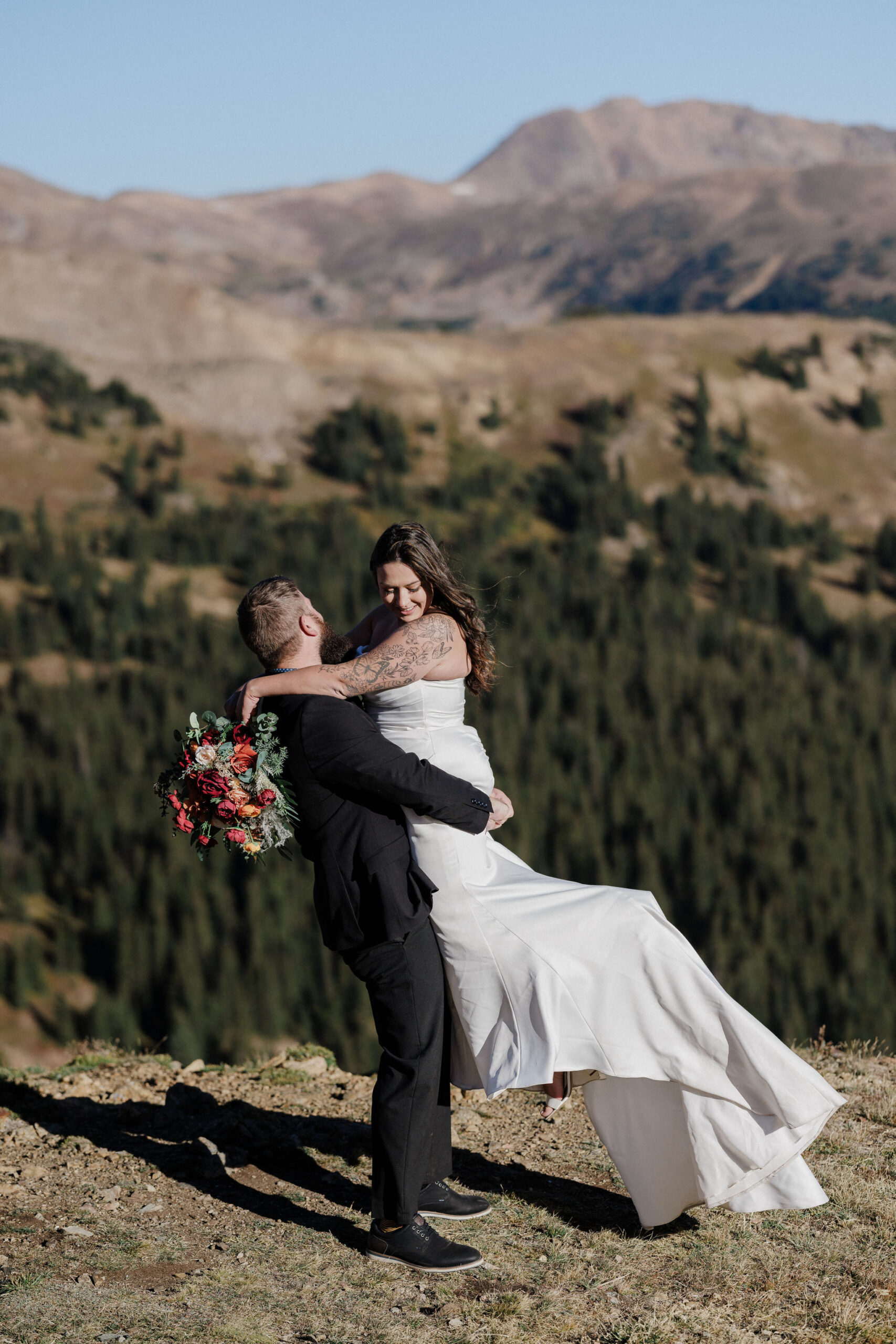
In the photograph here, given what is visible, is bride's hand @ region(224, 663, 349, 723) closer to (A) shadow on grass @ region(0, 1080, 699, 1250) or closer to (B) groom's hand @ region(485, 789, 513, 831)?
(B) groom's hand @ region(485, 789, 513, 831)

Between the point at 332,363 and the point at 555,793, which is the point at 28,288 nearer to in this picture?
the point at 332,363

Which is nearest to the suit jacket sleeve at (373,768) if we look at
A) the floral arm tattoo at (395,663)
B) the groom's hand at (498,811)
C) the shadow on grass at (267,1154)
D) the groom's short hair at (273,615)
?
the floral arm tattoo at (395,663)

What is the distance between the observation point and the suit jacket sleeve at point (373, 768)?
19.8 feet

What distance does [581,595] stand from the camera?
149500mm

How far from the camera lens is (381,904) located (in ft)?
20.4

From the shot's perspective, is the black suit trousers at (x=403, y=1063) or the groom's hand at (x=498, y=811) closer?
the black suit trousers at (x=403, y=1063)

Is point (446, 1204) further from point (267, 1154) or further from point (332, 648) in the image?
point (332, 648)

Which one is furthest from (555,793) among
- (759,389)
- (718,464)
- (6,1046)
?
(759,389)

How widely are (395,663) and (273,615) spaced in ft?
2.17

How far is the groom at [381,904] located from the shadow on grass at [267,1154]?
1.90 feet

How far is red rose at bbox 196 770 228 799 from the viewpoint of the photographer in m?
6.31

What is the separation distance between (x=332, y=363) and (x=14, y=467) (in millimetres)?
49310

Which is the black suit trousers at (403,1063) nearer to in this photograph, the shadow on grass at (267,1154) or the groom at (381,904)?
the groom at (381,904)

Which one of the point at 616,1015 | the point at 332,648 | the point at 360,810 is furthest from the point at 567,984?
the point at 332,648
